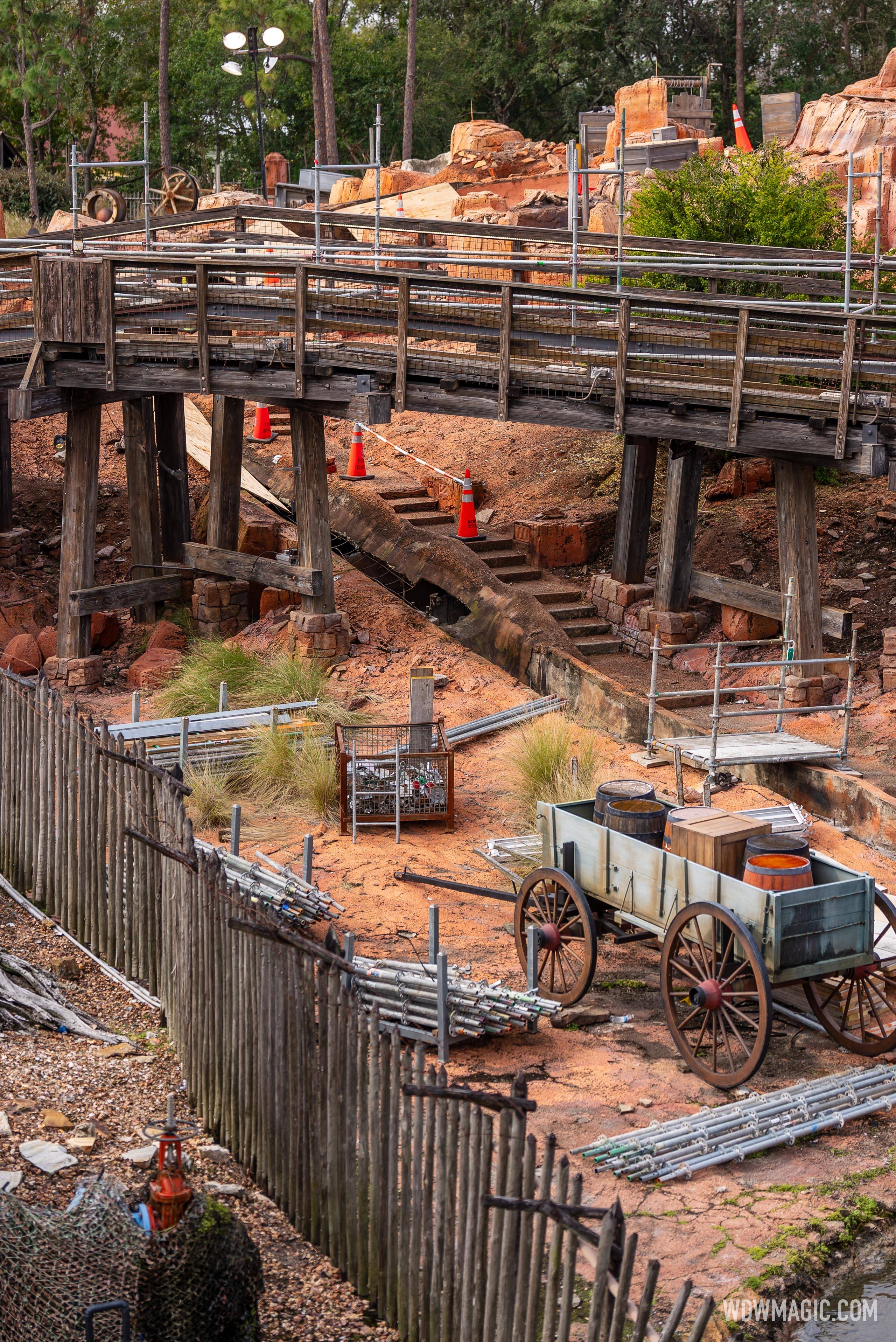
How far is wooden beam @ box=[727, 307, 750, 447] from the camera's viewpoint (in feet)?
40.7

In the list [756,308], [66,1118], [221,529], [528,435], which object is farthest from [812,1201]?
[528,435]

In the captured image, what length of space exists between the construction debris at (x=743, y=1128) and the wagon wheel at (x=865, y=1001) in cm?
27

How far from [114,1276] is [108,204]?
24135 millimetres

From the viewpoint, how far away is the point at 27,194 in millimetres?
38438

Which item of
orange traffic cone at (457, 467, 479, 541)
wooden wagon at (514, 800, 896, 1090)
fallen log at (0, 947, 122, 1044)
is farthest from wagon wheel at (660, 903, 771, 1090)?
orange traffic cone at (457, 467, 479, 541)

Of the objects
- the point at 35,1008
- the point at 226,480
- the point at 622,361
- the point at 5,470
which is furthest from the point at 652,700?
the point at 5,470

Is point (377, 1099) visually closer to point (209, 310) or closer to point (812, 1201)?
point (812, 1201)

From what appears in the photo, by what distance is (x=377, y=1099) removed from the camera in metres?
6.09

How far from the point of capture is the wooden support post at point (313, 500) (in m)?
15.6

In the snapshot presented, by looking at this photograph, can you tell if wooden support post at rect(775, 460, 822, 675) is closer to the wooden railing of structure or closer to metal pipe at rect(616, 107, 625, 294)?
metal pipe at rect(616, 107, 625, 294)

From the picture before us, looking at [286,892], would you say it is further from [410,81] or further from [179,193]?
[410,81]

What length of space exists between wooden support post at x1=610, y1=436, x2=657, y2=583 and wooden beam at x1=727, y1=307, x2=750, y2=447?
2866 mm

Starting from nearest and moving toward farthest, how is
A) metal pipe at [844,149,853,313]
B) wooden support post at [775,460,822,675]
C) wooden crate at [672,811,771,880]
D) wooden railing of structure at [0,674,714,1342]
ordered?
wooden railing of structure at [0,674,714,1342], wooden crate at [672,811,771,880], metal pipe at [844,149,853,313], wooden support post at [775,460,822,675]

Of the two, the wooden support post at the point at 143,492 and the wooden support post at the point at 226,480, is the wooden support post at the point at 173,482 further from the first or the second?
the wooden support post at the point at 226,480
